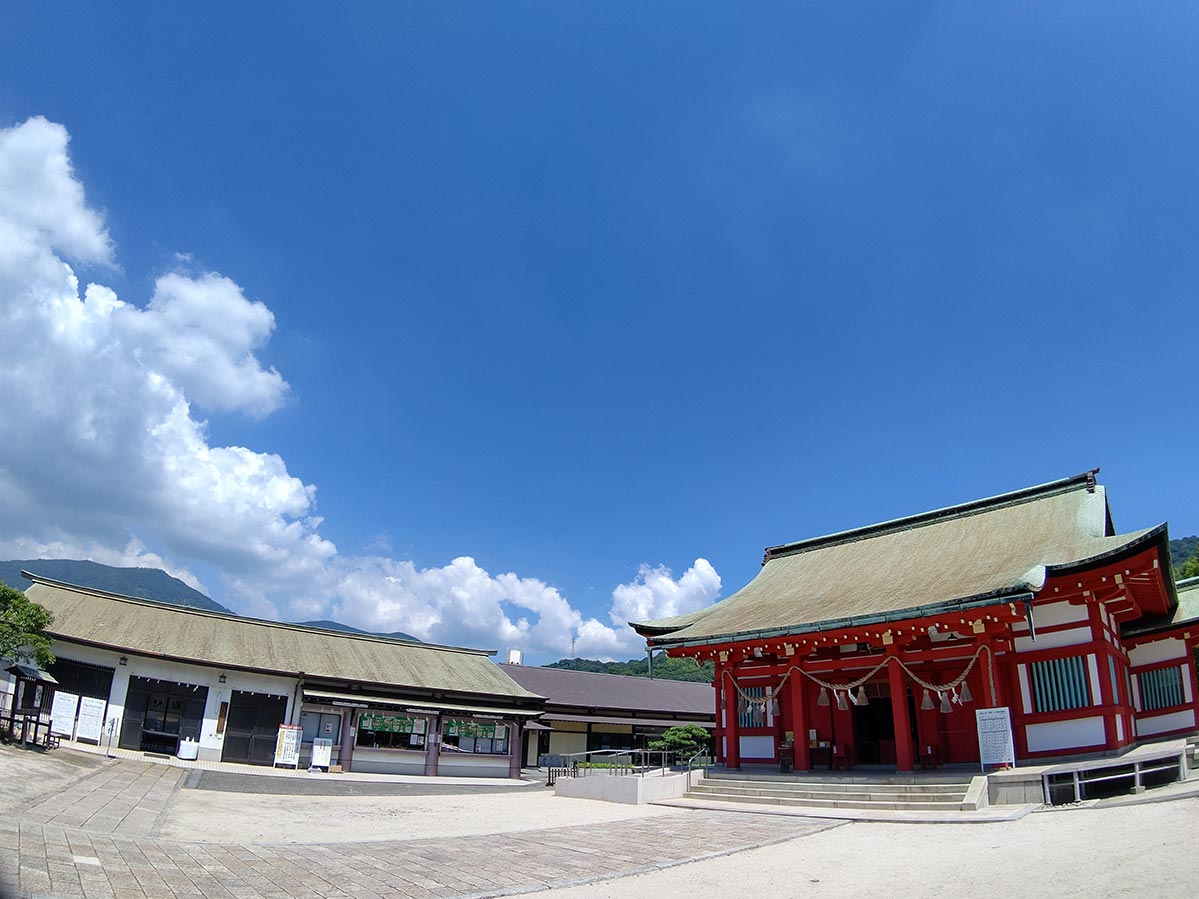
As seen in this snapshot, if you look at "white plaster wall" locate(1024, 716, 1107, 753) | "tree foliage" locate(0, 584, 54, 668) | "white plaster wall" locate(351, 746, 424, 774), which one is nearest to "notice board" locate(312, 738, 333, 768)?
"white plaster wall" locate(351, 746, 424, 774)

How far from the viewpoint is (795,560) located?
2577 centimetres

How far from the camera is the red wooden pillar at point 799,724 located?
1738cm

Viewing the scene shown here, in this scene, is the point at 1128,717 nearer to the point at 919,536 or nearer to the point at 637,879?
the point at 919,536

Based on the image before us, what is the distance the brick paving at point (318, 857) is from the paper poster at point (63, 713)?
1048 cm

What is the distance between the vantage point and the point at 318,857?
28.9 feet

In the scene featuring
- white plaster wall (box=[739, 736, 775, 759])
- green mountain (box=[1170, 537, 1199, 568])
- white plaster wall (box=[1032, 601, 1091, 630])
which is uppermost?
green mountain (box=[1170, 537, 1199, 568])

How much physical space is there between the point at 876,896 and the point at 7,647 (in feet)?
66.4

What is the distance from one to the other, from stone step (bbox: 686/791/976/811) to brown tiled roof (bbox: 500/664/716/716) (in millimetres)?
17760

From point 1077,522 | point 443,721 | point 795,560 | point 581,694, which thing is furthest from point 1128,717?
point 581,694

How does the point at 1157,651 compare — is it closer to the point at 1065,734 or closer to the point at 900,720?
the point at 1065,734

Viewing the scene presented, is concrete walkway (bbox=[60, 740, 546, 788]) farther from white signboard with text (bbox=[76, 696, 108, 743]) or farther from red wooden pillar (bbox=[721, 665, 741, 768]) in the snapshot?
red wooden pillar (bbox=[721, 665, 741, 768])

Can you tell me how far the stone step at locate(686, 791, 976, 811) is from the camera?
12459 mm

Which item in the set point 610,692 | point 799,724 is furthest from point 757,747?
point 610,692

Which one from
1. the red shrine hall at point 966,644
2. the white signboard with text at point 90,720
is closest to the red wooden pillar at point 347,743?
the white signboard with text at point 90,720
